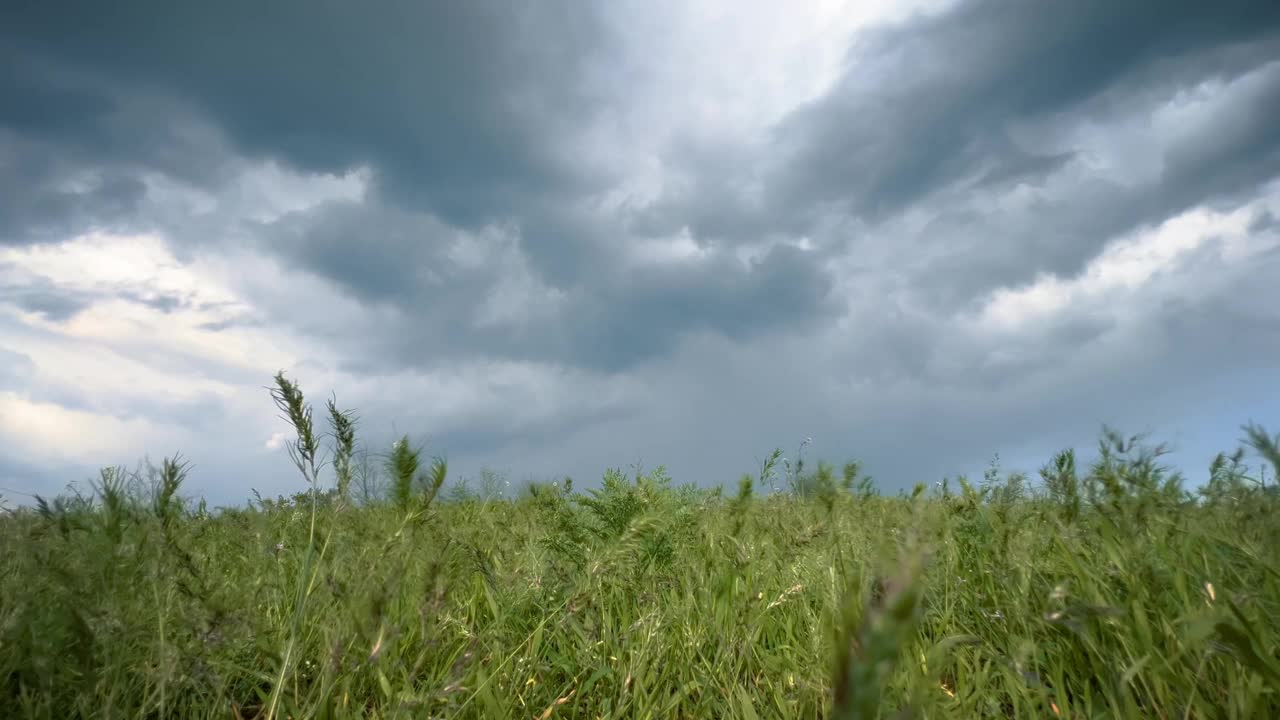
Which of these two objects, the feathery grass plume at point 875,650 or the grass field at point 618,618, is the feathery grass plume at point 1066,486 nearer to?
the grass field at point 618,618

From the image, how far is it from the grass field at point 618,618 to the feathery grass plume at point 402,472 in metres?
0.01

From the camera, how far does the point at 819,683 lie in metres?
2.63

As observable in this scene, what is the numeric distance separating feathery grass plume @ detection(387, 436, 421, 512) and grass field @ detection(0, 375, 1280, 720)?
0.04 feet

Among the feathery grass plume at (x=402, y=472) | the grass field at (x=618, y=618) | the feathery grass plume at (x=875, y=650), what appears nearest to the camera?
the feathery grass plume at (x=875, y=650)

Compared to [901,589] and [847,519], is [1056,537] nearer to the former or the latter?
[847,519]

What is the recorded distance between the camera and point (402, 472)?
2.75 m

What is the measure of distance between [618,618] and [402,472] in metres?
1.42

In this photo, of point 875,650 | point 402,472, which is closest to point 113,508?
point 402,472

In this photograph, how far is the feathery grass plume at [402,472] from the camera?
9.00 ft

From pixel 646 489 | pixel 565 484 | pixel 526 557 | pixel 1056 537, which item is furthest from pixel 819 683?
pixel 565 484

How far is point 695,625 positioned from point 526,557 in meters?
1.07

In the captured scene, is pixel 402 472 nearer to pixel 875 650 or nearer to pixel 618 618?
pixel 618 618

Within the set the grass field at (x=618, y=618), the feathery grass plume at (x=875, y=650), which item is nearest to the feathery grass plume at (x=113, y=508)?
the grass field at (x=618, y=618)

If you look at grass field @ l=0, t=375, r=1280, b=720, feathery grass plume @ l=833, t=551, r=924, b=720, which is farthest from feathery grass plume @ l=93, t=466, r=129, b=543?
feathery grass plume @ l=833, t=551, r=924, b=720
